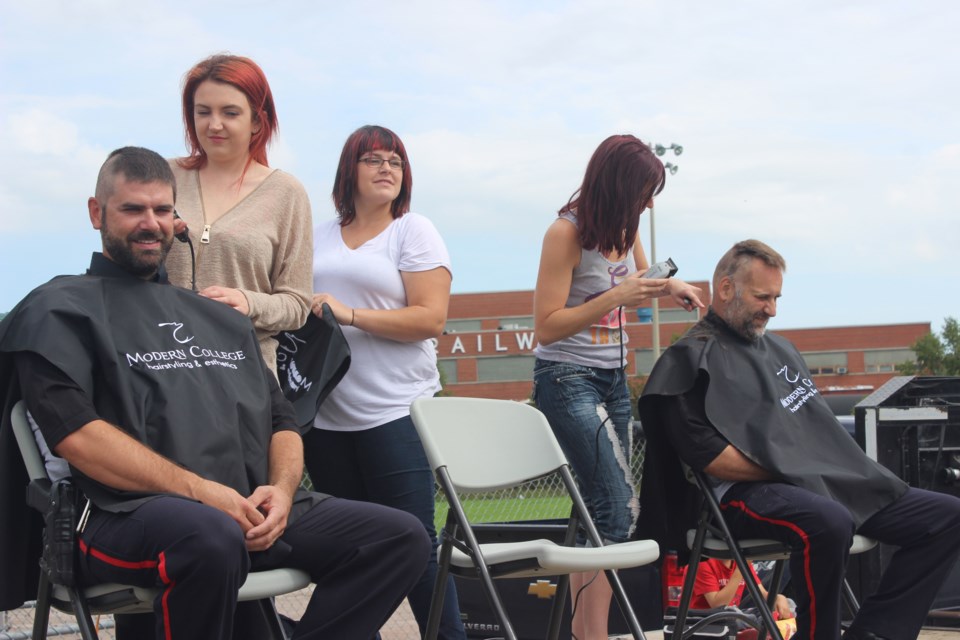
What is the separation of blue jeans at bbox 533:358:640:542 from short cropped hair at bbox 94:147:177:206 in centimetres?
156

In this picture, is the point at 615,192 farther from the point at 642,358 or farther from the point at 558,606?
the point at 642,358

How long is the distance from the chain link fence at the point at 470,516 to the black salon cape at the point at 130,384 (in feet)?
5.92

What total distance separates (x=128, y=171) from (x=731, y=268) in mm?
2300

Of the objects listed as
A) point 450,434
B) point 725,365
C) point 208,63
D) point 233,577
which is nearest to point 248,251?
point 208,63

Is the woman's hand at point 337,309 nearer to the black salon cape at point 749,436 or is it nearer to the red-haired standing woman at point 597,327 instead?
the red-haired standing woman at point 597,327

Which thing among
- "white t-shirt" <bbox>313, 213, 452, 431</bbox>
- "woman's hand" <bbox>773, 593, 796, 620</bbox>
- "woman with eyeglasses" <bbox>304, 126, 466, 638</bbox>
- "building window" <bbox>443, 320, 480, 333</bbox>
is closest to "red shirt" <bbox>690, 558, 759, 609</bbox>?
"woman's hand" <bbox>773, 593, 796, 620</bbox>

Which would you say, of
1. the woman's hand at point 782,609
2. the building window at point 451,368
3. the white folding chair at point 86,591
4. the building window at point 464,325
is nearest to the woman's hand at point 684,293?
the woman's hand at point 782,609

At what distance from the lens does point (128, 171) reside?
2.84 meters

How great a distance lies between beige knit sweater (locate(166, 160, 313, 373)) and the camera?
3250 mm

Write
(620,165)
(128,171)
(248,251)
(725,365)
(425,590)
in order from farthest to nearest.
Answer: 1. (725,365)
2. (620,165)
3. (425,590)
4. (248,251)
5. (128,171)

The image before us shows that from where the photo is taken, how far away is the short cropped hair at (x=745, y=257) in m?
4.10

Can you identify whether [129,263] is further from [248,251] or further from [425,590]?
[425,590]

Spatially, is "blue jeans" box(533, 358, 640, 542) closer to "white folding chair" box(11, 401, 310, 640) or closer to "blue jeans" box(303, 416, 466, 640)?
"blue jeans" box(303, 416, 466, 640)

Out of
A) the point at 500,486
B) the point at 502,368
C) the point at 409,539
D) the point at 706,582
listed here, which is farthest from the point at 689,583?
the point at 502,368
